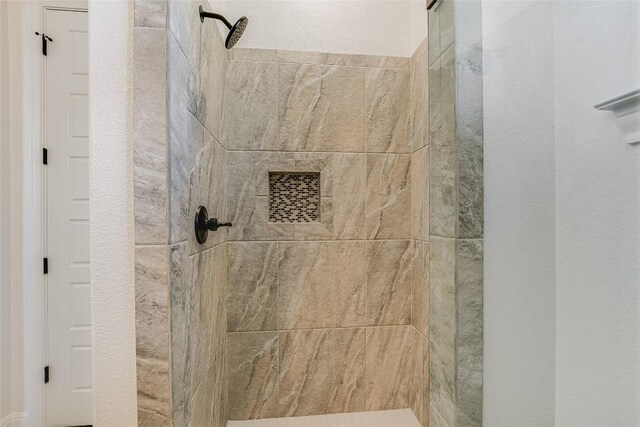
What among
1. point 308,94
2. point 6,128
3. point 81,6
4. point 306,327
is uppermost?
point 81,6

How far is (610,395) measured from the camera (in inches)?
37.4

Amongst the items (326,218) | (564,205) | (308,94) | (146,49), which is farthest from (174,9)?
(564,205)

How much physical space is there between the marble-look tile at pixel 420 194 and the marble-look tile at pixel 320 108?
294 millimetres

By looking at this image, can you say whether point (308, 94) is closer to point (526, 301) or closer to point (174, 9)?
point (174, 9)

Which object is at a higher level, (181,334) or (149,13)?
(149,13)

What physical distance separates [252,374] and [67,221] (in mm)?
1404

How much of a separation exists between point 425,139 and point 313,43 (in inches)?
30.4

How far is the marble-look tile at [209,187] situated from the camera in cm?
112

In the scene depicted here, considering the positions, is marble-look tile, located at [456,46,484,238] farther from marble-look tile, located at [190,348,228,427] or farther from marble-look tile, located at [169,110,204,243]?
marble-look tile, located at [190,348,228,427]

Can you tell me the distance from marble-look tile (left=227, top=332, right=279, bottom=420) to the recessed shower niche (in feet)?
1.98

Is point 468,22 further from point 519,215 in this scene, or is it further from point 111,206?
point 111,206

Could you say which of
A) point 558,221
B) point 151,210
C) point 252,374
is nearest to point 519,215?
point 558,221

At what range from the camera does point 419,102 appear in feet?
5.44

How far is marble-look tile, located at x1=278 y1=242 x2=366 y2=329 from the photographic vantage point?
1.71 m
